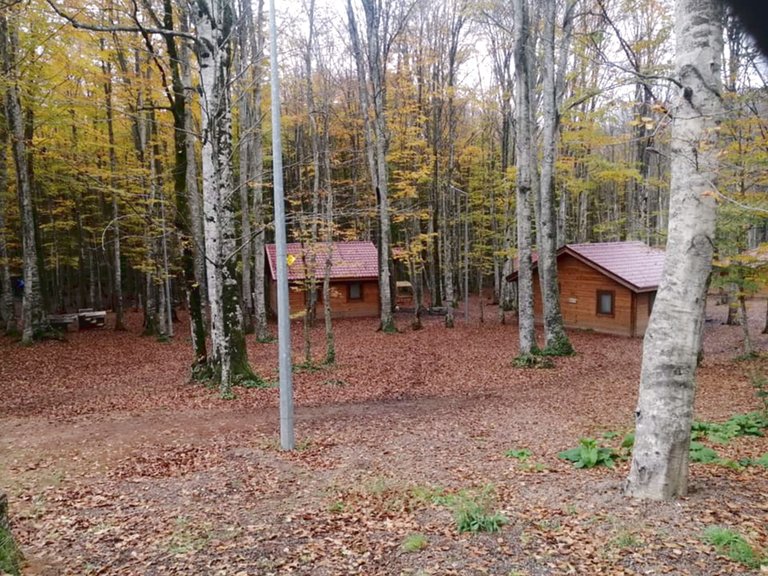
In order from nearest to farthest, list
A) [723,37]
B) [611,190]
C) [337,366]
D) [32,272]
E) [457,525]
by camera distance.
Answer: [723,37], [457,525], [337,366], [32,272], [611,190]

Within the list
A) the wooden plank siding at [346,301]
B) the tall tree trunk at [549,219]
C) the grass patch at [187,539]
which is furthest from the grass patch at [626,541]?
the wooden plank siding at [346,301]

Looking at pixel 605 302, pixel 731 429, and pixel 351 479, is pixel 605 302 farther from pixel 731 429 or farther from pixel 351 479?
pixel 351 479

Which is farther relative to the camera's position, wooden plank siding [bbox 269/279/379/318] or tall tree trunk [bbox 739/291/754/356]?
wooden plank siding [bbox 269/279/379/318]

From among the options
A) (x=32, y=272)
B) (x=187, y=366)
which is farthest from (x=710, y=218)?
(x=32, y=272)

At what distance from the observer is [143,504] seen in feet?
17.1

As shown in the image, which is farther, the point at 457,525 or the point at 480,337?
the point at 480,337

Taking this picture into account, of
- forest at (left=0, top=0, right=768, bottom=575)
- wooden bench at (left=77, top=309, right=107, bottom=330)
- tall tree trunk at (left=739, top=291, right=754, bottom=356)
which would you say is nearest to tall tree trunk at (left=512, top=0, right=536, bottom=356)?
forest at (left=0, top=0, right=768, bottom=575)

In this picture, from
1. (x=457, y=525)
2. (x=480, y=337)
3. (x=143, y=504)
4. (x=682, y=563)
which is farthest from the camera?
(x=480, y=337)

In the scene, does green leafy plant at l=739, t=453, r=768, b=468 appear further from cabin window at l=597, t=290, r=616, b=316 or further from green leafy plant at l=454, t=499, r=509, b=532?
cabin window at l=597, t=290, r=616, b=316

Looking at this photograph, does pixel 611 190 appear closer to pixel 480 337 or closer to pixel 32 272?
pixel 480 337

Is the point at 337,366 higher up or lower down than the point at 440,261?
lower down

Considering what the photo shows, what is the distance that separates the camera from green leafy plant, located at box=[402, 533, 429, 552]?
4.01m

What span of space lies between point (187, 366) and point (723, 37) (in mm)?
14377

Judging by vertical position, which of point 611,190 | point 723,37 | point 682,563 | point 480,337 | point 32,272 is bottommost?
point 480,337
